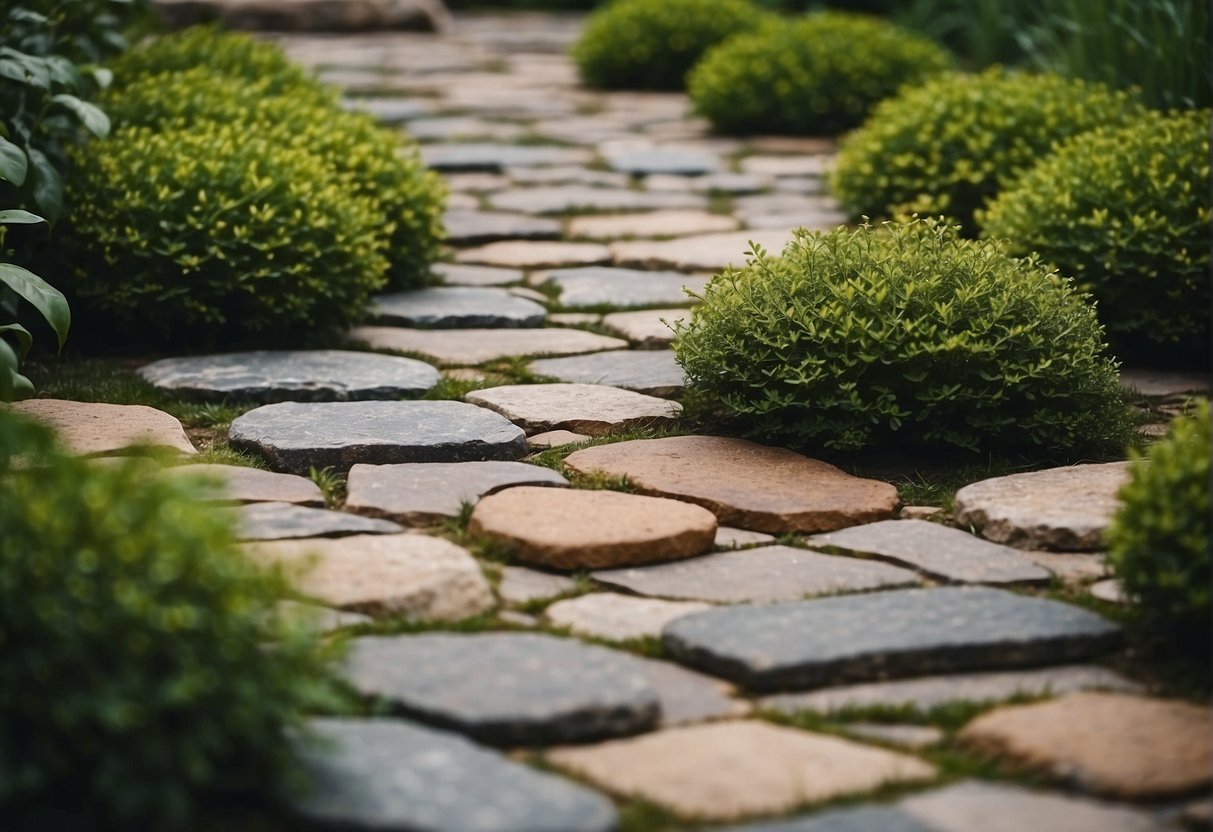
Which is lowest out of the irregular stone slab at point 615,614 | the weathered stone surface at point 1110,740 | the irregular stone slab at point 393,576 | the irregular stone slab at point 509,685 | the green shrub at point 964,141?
the irregular stone slab at point 615,614

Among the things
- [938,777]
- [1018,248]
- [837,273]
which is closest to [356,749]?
→ [938,777]

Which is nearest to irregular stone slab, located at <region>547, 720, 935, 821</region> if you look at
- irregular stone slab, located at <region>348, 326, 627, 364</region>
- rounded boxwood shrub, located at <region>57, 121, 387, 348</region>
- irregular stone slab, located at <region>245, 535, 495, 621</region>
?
irregular stone slab, located at <region>245, 535, 495, 621</region>

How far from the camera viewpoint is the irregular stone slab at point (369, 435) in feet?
10.5

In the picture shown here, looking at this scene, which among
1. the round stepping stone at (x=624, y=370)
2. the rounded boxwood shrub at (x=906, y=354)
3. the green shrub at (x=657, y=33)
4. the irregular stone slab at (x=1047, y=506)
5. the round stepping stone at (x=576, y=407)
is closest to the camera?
the irregular stone slab at (x=1047, y=506)

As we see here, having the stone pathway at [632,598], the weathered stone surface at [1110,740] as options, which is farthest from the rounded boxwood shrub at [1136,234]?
the weathered stone surface at [1110,740]

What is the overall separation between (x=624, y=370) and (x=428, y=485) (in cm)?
108

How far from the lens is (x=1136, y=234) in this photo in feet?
13.3

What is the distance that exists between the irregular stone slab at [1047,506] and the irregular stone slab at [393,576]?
1035 mm

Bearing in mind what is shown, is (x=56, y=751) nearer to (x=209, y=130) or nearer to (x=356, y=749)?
(x=356, y=749)

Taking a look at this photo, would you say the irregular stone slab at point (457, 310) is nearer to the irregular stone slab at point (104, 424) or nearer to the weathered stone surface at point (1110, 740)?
the irregular stone slab at point (104, 424)

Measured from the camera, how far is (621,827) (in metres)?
1.83

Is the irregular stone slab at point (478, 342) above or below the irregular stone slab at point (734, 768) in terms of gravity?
below

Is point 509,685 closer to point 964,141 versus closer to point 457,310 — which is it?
point 457,310

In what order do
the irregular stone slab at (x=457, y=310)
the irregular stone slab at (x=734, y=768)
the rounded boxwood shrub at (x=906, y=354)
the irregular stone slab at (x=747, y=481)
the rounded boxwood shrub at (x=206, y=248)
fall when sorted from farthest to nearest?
the irregular stone slab at (x=457, y=310), the rounded boxwood shrub at (x=206, y=248), the rounded boxwood shrub at (x=906, y=354), the irregular stone slab at (x=747, y=481), the irregular stone slab at (x=734, y=768)
